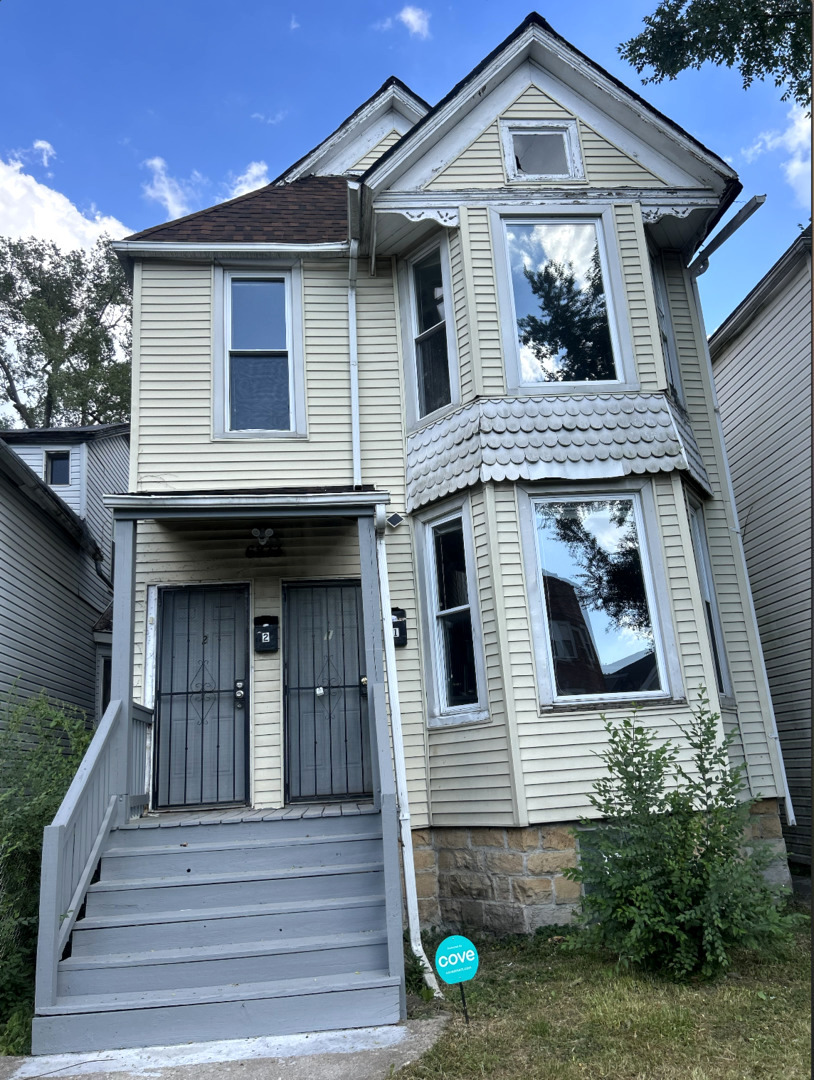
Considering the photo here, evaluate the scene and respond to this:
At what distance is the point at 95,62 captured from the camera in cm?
1939

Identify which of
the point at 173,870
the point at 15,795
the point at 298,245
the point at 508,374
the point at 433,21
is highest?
the point at 433,21

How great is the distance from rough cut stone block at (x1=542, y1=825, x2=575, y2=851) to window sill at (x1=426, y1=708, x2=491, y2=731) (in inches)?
38.3

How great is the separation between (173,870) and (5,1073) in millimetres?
1555

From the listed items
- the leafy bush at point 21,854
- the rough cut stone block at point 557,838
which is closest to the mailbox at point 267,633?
the leafy bush at point 21,854

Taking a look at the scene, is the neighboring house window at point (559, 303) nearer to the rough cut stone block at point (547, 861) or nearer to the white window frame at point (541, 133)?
the white window frame at point (541, 133)

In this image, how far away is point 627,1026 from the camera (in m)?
4.30

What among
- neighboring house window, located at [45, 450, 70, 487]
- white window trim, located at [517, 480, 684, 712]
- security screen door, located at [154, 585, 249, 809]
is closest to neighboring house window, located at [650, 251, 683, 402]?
white window trim, located at [517, 480, 684, 712]

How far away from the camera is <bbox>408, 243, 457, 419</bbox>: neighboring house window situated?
8266 millimetres

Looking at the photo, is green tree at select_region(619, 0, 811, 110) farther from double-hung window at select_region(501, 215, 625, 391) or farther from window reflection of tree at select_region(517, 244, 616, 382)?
window reflection of tree at select_region(517, 244, 616, 382)

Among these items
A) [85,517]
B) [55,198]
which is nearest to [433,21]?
[85,517]

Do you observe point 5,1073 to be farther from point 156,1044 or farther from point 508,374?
point 508,374

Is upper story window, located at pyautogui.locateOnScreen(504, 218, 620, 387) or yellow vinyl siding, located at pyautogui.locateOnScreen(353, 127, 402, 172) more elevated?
yellow vinyl siding, located at pyautogui.locateOnScreen(353, 127, 402, 172)

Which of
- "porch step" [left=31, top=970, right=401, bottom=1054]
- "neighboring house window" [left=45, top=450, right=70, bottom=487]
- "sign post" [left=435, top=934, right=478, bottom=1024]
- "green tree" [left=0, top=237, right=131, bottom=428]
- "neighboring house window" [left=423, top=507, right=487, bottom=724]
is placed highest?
"green tree" [left=0, top=237, right=131, bottom=428]

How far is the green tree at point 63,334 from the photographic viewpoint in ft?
74.6
